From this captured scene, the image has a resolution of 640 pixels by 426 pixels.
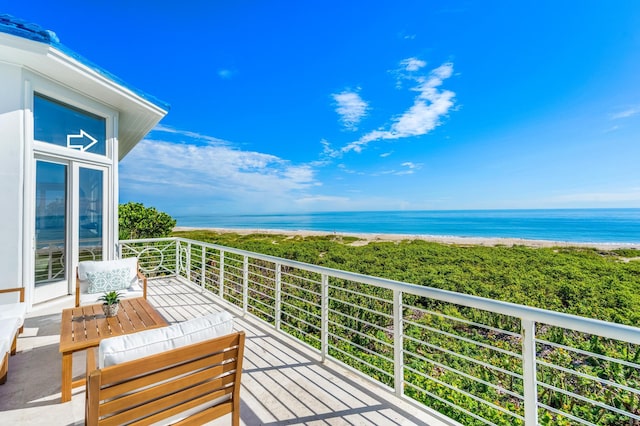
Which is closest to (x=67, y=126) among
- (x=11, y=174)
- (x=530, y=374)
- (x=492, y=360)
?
(x=11, y=174)

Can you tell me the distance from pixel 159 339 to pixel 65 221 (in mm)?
4304

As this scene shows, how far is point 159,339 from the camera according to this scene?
132 centimetres

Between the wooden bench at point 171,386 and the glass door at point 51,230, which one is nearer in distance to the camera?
the wooden bench at point 171,386

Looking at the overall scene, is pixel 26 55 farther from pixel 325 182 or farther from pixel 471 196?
pixel 471 196

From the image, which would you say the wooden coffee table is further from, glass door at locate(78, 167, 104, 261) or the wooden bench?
glass door at locate(78, 167, 104, 261)

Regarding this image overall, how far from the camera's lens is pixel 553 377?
9.98 feet

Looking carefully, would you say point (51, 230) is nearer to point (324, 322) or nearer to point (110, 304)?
point (110, 304)

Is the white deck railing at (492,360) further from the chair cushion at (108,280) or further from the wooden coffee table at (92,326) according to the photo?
the chair cushion at (108,280)

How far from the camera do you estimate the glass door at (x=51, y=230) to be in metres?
3.98

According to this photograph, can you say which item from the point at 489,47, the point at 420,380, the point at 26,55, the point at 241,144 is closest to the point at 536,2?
the point at 489,47

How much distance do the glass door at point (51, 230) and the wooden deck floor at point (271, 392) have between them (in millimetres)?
1040

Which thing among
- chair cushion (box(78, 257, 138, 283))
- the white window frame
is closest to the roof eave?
the white window frame

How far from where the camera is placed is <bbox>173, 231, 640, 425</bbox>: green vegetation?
2414 millimetres

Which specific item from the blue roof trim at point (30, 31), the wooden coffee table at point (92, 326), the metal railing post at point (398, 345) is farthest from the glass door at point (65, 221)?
the metal railing post at point (398, 345)
